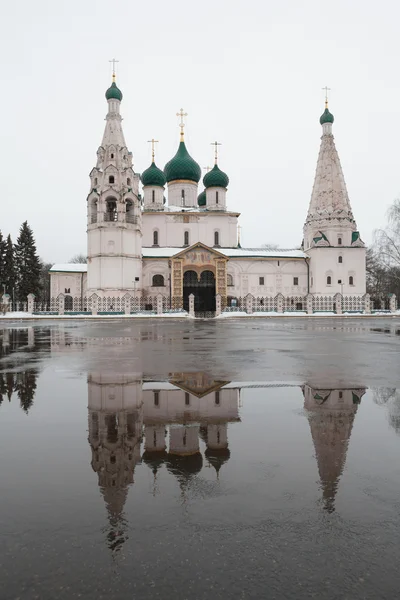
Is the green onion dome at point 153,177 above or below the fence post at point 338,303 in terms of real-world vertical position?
above

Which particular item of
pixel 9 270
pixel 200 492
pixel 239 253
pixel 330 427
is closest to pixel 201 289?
pixel 239 253

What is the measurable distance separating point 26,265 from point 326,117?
1556 inches

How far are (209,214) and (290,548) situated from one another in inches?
1904

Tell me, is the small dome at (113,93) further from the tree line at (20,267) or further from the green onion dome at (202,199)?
the tree line at (20,267)

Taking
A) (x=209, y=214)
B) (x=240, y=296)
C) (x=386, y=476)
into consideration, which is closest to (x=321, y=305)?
(x=240, y=296)

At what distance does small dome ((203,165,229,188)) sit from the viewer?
50353 mm

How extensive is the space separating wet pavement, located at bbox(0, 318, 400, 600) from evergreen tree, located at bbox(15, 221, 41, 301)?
5207 centimetres

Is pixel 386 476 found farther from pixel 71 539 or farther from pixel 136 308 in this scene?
pixel 136 308

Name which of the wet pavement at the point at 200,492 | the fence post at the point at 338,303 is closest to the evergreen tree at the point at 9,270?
the fence post at the point at 338,303

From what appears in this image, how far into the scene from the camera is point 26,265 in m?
56.2

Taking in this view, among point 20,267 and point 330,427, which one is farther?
point 20,267

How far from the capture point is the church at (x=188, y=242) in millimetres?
42906

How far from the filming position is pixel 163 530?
8.55ft

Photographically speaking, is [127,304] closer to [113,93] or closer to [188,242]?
[188,242]
